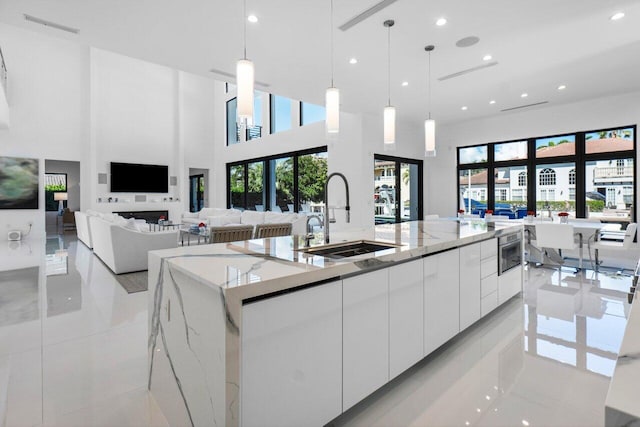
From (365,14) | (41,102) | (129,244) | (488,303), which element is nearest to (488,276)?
(488,303)

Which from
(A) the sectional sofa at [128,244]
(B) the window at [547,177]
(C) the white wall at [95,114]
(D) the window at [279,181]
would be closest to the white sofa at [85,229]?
(A) the sectional sofa at [128,244]

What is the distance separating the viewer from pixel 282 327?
4.36ft

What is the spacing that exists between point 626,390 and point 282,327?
1.04 m

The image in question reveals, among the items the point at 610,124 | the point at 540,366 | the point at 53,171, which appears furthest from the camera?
the point at 53,171

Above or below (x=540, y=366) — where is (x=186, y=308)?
above

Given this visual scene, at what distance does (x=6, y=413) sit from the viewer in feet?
5.62

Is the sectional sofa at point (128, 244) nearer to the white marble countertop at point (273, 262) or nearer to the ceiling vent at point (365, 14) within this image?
the white marble countertop at point (273, 262)

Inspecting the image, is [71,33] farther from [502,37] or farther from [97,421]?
[502,37]

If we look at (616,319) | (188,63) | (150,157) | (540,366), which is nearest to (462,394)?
(540,366)

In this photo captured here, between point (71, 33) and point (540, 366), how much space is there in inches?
222

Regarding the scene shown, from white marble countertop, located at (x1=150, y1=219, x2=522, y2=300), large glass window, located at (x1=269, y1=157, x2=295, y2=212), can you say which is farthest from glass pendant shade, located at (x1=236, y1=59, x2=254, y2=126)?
large glass window, located at (x1=269, y1=157, x2=295, y2=212)

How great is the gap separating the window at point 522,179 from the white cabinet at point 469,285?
6.03 meters

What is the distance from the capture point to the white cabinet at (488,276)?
2834mm

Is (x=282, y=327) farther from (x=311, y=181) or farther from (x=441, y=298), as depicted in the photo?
(x=311, y=181)
